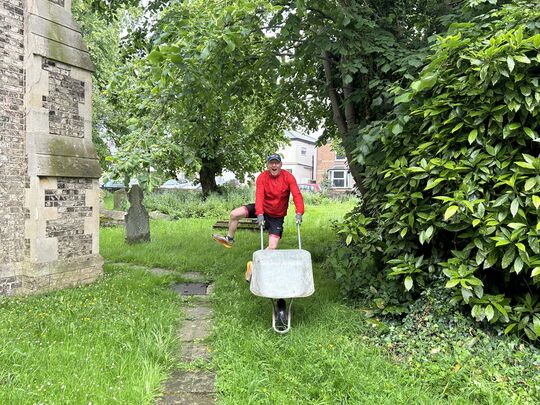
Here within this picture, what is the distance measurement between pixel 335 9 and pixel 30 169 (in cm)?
507

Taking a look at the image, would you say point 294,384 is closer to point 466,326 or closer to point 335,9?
point 466,326

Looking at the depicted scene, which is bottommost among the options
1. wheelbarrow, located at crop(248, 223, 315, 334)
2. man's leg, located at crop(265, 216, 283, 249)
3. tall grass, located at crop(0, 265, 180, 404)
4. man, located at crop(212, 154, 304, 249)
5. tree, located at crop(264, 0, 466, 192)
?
tall grass, located at crop(0, 265, 180, 404)

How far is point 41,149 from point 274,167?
373 centimetres

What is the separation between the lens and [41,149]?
6.21 meters

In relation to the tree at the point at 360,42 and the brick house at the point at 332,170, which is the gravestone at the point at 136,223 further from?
the brick house at the point at 332,170

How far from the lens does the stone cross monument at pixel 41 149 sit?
19.8ft

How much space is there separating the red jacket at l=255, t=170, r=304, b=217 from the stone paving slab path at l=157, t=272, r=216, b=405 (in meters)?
1.63

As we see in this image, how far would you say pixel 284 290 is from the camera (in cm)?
401

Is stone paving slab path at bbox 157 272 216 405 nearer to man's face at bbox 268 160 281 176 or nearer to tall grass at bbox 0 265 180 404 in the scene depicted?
tall grass at bbox 0 265 180 404

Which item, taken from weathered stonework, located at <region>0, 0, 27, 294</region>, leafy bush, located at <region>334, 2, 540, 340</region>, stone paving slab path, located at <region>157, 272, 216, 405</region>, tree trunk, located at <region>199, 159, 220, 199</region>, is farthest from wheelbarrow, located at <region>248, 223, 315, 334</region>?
tree trunk, located at <region>199, 159, 220, 199</region>

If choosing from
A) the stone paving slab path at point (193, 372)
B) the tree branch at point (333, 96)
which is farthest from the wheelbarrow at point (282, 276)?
the tree branch at point (333, 96)

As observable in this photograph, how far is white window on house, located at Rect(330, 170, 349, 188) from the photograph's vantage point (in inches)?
1678

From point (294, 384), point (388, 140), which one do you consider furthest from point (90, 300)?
point (388, 140)

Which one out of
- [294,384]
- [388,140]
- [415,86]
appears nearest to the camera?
[294,384]
